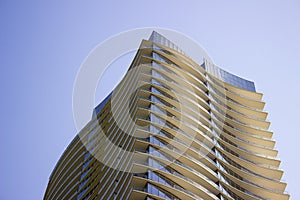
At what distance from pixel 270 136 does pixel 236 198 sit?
58.8ft

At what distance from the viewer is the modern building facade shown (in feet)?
192

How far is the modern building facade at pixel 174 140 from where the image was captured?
2302 inches

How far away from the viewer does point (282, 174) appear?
75.2 meters

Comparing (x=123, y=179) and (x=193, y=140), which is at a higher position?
(x=193, y=140)

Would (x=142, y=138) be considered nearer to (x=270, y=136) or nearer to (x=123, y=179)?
(x=123, y=179)

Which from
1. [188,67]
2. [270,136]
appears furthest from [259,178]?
[188,67]

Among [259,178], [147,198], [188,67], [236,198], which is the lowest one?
[147,198]

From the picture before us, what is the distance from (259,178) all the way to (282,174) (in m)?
4.38

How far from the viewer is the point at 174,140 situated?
205ft

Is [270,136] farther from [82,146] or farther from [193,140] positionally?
[82,146]

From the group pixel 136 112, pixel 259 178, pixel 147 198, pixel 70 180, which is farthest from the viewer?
pixel 70 180

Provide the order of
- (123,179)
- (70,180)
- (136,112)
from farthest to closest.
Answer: (70,180)
(136,112)
(123,179)

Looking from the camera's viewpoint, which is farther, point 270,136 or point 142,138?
point 270,136

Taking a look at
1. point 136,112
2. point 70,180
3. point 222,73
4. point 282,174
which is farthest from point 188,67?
point 70,180
